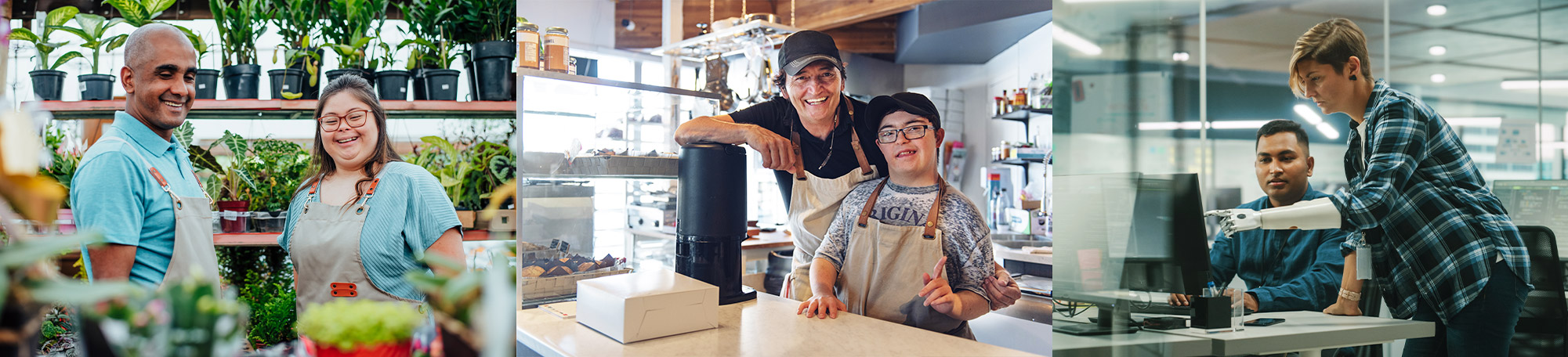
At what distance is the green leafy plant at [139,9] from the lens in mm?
2297

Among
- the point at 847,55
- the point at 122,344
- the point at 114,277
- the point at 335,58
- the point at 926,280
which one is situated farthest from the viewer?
the point at 335,58

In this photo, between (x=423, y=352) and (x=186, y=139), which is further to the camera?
(x=186, y=139)

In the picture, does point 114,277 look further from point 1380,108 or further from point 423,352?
point 1380,108

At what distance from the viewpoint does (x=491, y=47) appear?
8.63 ft

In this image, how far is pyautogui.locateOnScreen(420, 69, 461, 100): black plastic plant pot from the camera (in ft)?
8.93

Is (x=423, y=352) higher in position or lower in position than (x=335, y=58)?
lower

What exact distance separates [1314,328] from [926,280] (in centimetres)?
97

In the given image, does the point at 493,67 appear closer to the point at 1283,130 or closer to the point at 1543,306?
the point at 1283,130

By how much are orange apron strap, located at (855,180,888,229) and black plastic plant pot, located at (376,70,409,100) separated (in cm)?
182

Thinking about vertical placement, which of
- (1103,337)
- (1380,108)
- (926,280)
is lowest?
(1103,337)

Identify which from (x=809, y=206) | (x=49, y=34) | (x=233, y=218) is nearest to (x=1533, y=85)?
(x=809, y=206)

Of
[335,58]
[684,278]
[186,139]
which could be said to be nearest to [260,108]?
[186,139]

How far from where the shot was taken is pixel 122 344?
2.02 ft

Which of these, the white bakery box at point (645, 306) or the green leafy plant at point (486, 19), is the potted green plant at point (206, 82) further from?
the white bakery box at point (645, 306)
